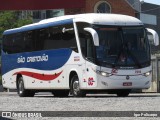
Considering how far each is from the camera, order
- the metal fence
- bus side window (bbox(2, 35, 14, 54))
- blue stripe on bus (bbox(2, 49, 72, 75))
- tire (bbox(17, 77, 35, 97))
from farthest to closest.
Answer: the metal fence, bus side window (bbox(2, 35, 14, 54)), tire (bbox(17, 77, 35, 97)), blue stripe on bus (bbox(2, 49, 72, 75))

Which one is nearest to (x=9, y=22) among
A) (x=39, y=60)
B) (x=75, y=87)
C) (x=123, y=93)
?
(x=39, y=60)

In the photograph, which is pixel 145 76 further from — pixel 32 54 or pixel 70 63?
pixel 32 54

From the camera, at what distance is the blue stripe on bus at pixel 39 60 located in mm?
25084

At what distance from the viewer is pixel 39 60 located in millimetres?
27094

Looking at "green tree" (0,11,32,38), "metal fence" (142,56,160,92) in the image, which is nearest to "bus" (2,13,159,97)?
"metal fence" (142,56,160,92)

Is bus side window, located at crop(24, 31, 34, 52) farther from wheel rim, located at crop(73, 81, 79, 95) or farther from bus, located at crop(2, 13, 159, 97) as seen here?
wheel rim, located at crop(73, 81, 79, 95)

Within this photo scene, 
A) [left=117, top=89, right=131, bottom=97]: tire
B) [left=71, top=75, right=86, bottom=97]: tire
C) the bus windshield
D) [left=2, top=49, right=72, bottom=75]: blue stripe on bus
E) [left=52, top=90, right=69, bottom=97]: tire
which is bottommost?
[left=52, top=90, right=69, bottom=97]: tire

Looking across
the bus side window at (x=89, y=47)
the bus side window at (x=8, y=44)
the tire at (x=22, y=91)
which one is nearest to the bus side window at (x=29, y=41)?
the tire at (x=22, y=91)

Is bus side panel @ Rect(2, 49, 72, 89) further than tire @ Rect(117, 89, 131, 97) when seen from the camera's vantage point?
Yes

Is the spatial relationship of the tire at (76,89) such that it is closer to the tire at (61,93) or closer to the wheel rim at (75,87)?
the wheel rim at (75,87)

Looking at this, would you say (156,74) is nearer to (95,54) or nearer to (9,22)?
(95,54)

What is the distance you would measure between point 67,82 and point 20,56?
4.97 meters

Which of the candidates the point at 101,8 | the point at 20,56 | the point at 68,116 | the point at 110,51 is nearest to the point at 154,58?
the point at 20,56

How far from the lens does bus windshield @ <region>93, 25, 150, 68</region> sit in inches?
902
